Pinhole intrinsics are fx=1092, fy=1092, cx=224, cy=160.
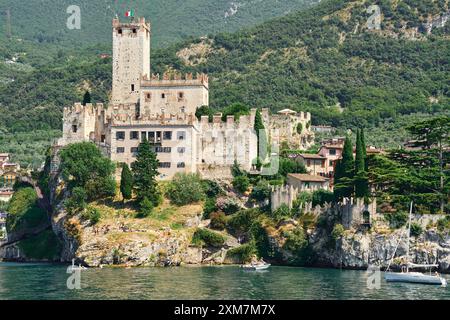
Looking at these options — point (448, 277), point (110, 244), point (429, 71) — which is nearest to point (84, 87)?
point (429, 71)

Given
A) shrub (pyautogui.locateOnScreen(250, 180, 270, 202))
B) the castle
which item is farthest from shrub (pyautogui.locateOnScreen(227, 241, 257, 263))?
the castle

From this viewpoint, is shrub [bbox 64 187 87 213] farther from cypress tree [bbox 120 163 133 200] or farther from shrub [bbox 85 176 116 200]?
cypress tree [bbox 120 163 133 200]

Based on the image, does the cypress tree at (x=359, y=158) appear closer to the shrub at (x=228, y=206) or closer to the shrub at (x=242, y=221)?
the shrub at (x=242, y=221)

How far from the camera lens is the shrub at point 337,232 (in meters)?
92.6

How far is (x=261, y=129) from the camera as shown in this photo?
353 ft

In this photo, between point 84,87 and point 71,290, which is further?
point 84,87

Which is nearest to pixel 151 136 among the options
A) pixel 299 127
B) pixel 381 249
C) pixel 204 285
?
pixel 299 127

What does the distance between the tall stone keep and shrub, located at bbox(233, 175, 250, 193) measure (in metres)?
15.0

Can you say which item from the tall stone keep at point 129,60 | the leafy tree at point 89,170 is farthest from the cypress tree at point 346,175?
the tall stone keep at point 129,60

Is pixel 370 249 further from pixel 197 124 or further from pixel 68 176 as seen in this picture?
pixel 68 176

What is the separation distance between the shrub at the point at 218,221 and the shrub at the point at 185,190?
2492mm

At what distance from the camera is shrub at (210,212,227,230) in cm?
9825

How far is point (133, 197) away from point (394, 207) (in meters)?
23.8

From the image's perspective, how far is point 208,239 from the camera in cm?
9600
